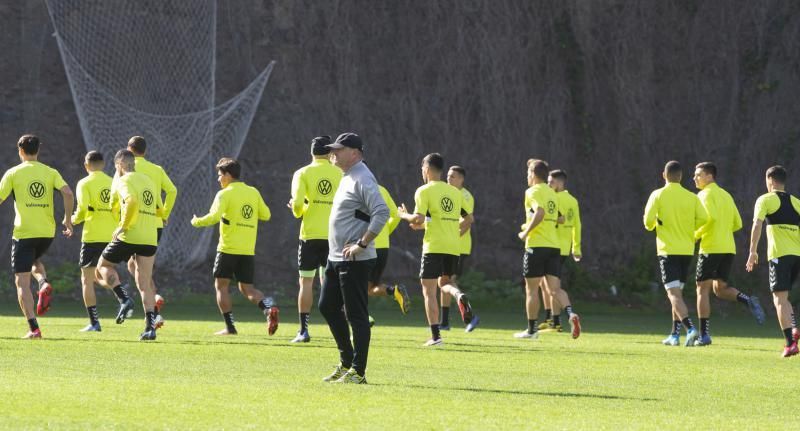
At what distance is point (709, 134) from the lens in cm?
2948

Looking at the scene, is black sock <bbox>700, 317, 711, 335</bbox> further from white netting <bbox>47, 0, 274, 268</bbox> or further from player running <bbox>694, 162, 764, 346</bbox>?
white netting <bbox>47, 0, 274, 268</bbox>

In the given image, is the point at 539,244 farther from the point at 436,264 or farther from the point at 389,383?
the point at 389,383

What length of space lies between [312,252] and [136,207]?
2.05 metres

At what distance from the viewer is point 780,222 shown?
1519cm

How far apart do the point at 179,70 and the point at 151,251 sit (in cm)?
1093

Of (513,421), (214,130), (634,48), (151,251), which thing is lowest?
(513,421)

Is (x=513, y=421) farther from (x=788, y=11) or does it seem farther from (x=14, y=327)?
(x=788, y=11)

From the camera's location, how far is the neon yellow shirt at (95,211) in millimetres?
16797

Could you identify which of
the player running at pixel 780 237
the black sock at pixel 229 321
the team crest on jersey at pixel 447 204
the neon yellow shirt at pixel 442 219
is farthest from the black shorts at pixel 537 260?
the black sock at pixel 229 321

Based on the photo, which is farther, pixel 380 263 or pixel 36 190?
pixel 380 263

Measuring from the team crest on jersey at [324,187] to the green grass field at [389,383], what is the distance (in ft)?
5.82

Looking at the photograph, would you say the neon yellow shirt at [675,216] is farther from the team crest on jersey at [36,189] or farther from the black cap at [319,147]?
the team crest on jersey at [36,189]

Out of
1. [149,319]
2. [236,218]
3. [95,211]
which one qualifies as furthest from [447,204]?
[95,211]

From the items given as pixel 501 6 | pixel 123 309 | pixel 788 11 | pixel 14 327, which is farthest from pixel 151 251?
pixel 788 11
